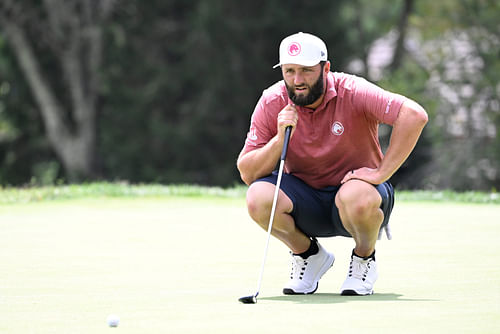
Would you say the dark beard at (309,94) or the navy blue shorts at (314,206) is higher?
the dark beard at (309,94)

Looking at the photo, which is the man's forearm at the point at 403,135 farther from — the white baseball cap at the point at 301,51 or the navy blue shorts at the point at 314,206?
the white baseball cap at the point at 301,51

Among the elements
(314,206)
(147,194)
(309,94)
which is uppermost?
(309,94)

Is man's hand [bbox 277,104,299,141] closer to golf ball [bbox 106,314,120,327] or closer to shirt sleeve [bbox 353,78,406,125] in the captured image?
shirt sleeve [bbox 353,78,406,125]

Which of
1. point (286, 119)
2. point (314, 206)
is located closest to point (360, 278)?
point (314, 206)

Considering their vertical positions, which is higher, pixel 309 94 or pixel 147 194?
pixel 309 94

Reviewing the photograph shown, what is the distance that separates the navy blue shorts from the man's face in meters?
0.49

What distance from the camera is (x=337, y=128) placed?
5.21 m

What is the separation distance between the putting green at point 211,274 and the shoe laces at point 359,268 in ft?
0.39

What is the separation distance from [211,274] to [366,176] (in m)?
1.06

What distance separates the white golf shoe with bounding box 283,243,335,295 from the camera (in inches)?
201

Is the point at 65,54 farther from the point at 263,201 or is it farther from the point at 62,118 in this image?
the point at 263,201

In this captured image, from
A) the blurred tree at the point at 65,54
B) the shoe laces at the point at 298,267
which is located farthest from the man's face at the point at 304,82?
the blurred tree at the point at 65,54

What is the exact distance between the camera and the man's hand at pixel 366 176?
511cm

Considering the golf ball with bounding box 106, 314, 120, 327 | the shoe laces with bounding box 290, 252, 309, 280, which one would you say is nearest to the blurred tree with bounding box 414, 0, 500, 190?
the shoe laces with bounding box 290, 252, 309, 280
